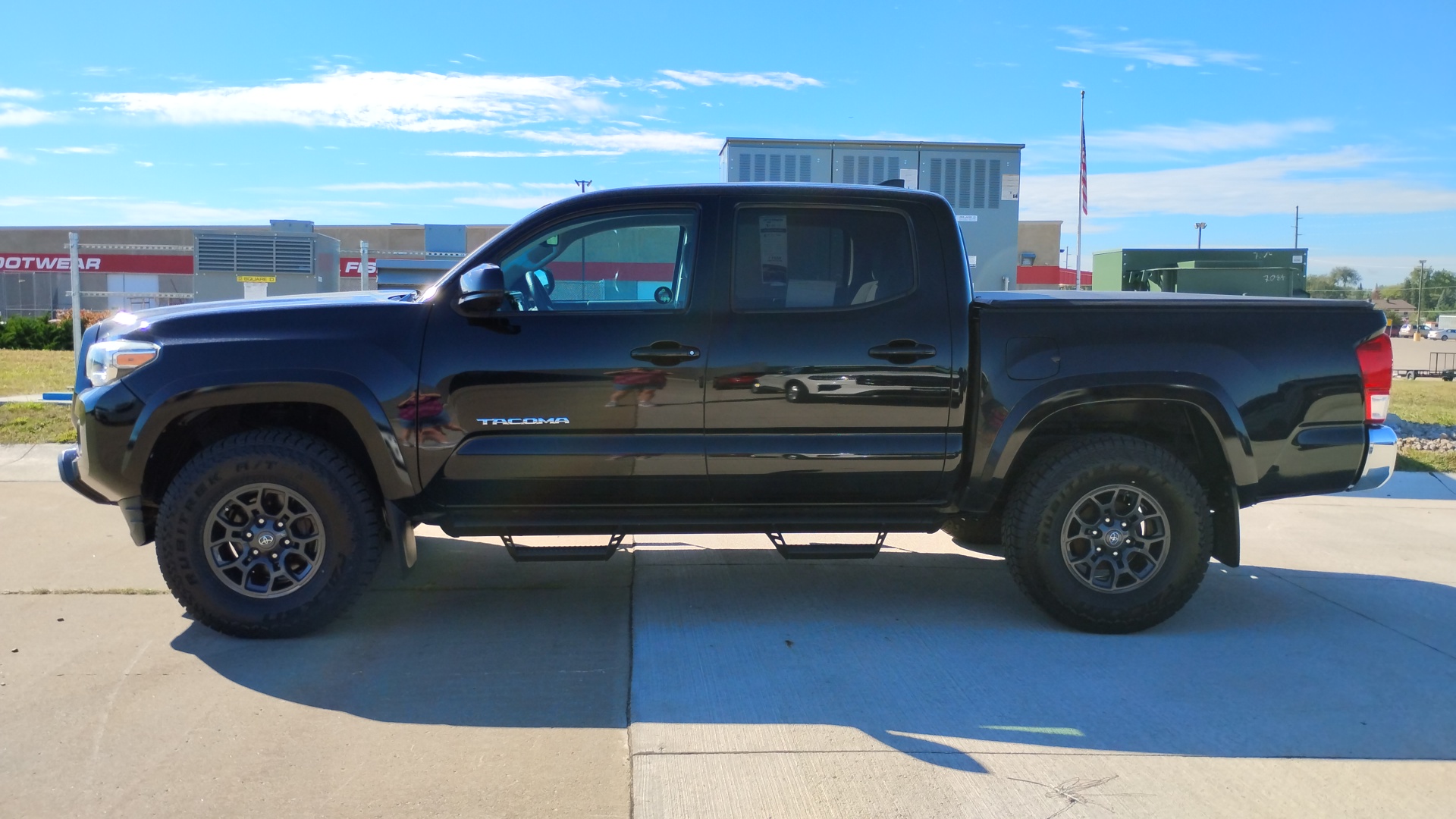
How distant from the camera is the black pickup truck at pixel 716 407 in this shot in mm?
4582

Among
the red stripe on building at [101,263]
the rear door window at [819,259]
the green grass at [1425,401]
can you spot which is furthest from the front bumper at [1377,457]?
the red stripe on building at [101,263]

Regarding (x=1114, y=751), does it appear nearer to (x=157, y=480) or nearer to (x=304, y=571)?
(x=304, y=571)

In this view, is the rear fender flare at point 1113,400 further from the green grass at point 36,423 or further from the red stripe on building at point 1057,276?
the red stripe on building at point 1057,276

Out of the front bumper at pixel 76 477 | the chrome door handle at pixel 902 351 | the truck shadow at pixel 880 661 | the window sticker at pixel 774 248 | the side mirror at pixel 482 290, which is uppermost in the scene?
the window sticker at pixel 774 248

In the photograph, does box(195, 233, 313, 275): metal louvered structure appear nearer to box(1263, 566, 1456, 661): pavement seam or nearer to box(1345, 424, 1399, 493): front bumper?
box(1263, 566, 1456, 661): pavement seam

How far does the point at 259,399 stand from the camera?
4.54 m

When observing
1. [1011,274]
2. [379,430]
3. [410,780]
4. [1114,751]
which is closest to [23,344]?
[1011,274]

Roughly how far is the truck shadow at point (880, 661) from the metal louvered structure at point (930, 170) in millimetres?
5631

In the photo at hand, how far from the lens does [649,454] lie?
4699 mm

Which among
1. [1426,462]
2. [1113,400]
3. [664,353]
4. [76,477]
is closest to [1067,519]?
[1113,400]

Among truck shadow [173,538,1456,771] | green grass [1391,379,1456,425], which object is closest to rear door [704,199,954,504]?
truck shadow [173,538,1456,771]

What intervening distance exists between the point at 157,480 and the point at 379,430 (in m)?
1.12

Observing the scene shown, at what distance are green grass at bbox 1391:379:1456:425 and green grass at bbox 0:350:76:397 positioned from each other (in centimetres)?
1303

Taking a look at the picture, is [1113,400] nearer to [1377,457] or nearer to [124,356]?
[1377,457]
